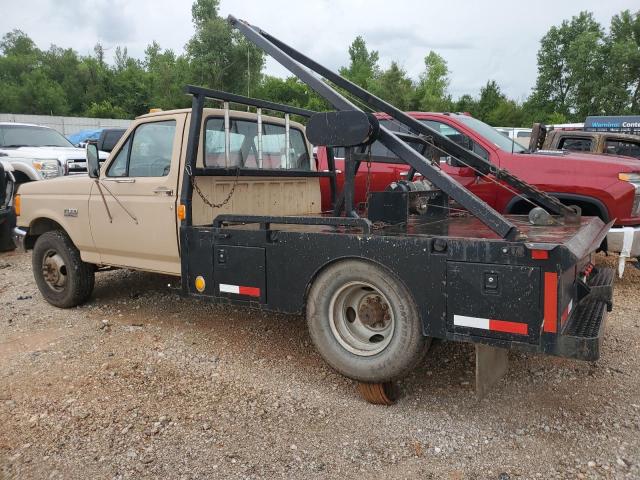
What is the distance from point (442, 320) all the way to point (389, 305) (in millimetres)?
351

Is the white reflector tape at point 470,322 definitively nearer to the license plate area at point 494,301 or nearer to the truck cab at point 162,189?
the license plate area at point 494,301

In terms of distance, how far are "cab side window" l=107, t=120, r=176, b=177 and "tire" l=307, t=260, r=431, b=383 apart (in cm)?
187

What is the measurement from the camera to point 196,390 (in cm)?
377

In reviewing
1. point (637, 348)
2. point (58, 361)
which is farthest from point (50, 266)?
point (637, 348)

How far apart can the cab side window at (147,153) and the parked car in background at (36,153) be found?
533cm

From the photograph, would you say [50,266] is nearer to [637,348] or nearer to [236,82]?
[637,348]

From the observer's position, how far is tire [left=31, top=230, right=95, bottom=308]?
5480mm

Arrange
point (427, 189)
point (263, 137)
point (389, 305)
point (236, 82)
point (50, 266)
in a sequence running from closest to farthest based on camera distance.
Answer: point (389, 305), point (427, 189), point (263, 137), point (50, 266), point (236, 82)

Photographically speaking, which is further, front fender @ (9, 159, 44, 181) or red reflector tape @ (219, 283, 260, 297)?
front fender @ (9, 159, 44, 181)

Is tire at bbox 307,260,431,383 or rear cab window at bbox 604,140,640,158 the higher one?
rear cab window at bbox 604,140,640,158

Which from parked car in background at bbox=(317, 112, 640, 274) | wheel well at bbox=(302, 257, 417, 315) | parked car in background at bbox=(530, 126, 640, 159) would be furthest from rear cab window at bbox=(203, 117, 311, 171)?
parked car in background at bbox=(530, 126, 640, 159)

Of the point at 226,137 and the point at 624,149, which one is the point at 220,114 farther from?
the point at 624,149

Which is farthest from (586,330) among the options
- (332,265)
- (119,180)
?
(119,180)

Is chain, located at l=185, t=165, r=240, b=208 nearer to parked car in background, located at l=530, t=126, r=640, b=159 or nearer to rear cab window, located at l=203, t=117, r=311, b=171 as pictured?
rear cab window, located at l=203, t=117, r=311, b=171
